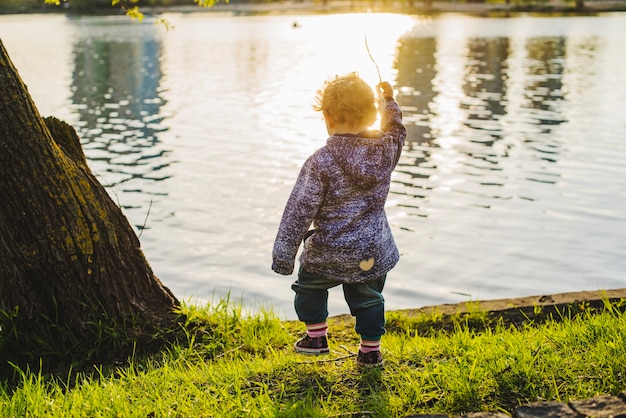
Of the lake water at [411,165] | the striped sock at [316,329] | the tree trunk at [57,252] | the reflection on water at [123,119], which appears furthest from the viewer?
the reflection on water at [123,119]

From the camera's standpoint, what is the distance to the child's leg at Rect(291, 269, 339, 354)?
4.11m

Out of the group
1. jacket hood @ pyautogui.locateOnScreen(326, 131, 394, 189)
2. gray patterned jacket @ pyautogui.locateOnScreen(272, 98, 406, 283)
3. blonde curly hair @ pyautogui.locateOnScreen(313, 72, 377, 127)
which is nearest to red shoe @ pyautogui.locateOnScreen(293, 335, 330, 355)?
gray patterned jacket @ pyautogui.locateOnScreen(272, 98, 406, 283)

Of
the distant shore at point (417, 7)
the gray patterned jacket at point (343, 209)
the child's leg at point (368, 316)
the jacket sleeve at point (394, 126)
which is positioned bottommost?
the child's leg at point (368, 316)

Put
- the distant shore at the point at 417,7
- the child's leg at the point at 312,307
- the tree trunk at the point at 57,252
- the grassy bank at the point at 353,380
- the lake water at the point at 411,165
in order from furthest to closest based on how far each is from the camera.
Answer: the distant shore at the point at 417,7 → the lake water at the point at 411,165 → the tree trunk at the point at 57,252 → the child's leg at the point at 312,307 → the grassy bank at the point at 353,380

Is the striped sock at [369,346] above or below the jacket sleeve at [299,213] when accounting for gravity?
below

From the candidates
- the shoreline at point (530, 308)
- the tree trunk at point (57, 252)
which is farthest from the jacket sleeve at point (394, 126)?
the tree trunk at point (57, 252)

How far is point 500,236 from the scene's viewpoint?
905 cm

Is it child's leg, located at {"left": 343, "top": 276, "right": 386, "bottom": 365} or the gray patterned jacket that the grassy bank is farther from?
the gray patterned jacket

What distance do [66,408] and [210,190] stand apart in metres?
8.02

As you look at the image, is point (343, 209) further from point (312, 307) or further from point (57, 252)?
point (57, 252)

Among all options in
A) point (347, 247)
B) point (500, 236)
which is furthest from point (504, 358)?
point (500, 236)

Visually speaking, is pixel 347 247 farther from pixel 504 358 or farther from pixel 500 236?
pixel 500 236

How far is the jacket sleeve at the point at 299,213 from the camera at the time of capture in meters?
3.92

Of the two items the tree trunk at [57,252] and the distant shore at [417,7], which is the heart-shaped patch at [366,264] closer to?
the tree trunk at [57,252]
